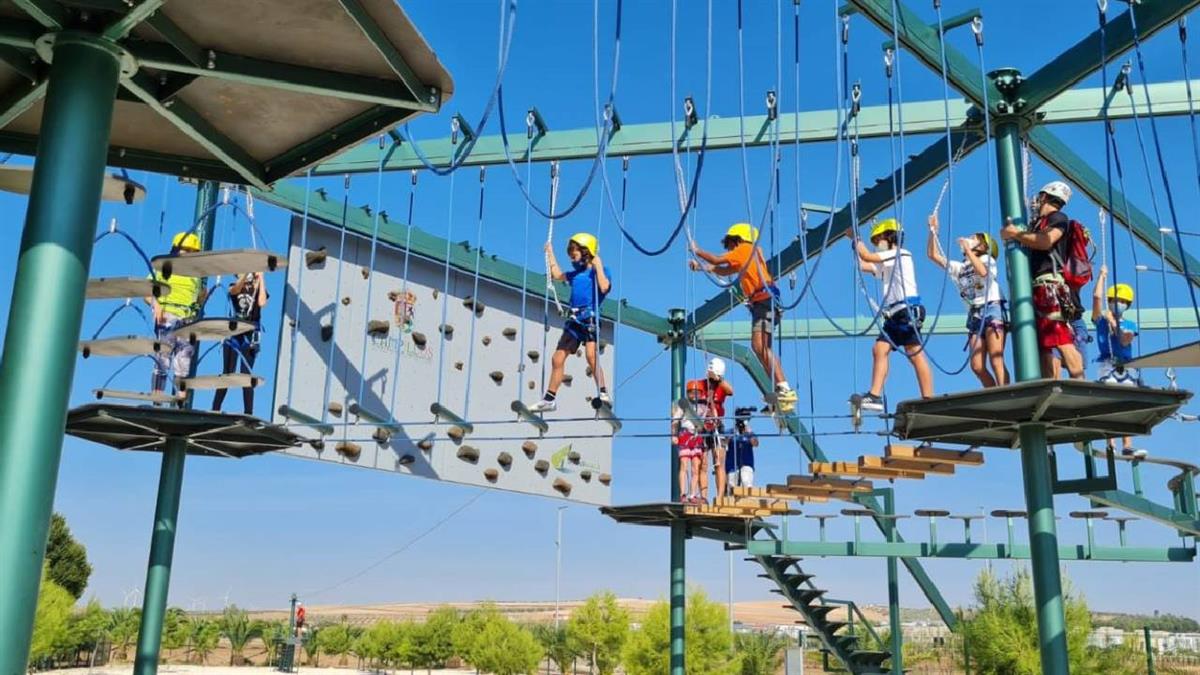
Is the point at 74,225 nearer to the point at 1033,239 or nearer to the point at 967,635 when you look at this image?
the point at 1033,239

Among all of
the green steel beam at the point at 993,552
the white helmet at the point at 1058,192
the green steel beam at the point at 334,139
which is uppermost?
the white helmet at the point at 1058,192

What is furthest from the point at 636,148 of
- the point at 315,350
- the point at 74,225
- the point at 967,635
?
the point at 967,635

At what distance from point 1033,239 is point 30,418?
24.4 feet

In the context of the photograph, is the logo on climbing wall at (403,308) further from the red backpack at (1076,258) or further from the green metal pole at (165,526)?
the red backpack at (1076,258)

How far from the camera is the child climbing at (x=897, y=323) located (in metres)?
9.15

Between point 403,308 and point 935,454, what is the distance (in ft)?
24.3

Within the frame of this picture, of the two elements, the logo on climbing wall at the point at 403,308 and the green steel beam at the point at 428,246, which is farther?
the logo on climbing wall at the point at 403,308

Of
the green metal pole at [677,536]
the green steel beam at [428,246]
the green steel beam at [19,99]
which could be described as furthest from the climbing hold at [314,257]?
the green steel beam at [19,99]

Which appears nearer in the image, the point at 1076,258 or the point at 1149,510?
the point at 1076,258

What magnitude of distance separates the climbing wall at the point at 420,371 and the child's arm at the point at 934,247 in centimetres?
437

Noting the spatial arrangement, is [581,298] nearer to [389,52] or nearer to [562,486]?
[389,52]

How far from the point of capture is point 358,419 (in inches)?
534

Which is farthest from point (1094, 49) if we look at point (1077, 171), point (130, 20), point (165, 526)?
point (165, 526)

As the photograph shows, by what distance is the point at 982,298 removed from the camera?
30.1 feet
